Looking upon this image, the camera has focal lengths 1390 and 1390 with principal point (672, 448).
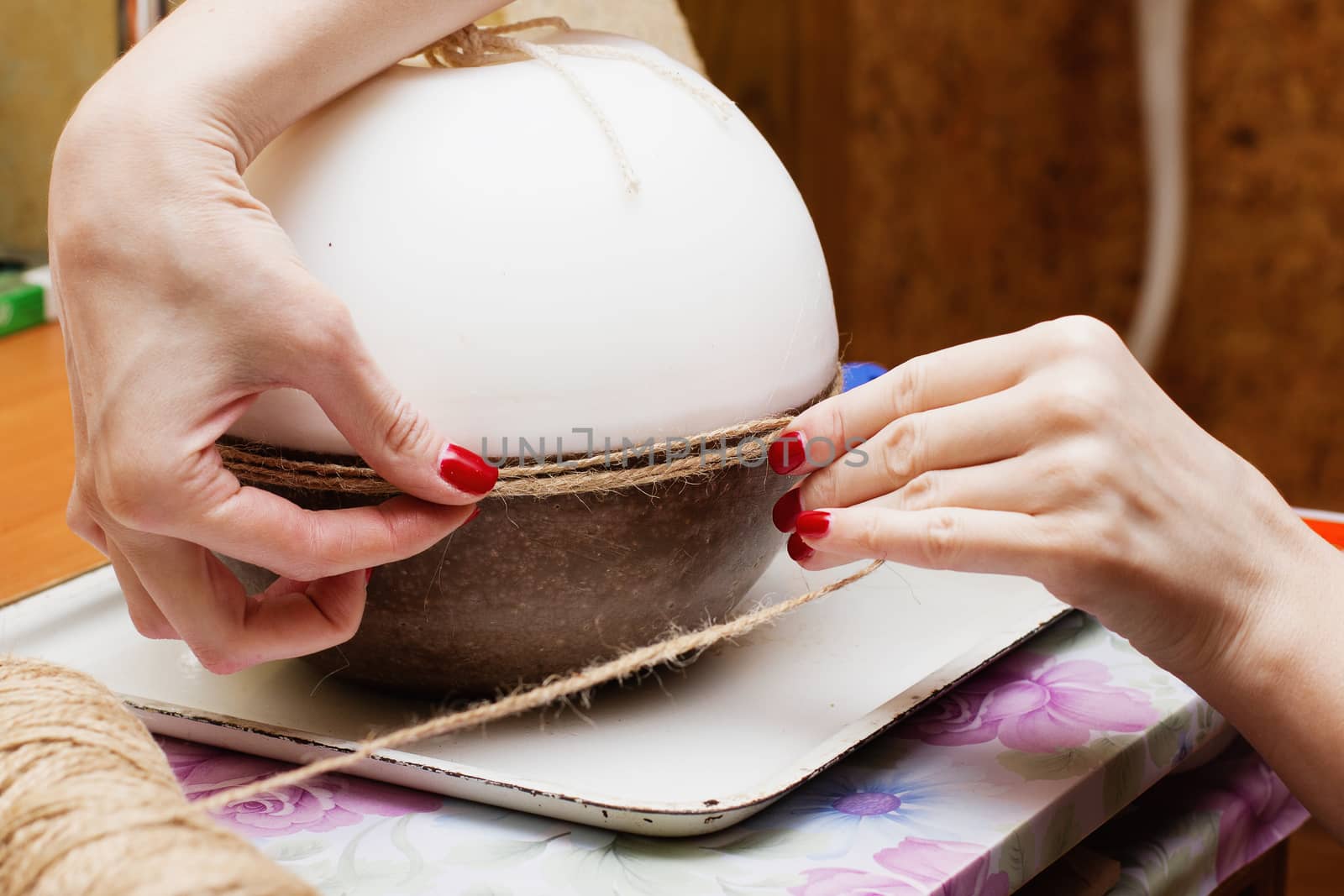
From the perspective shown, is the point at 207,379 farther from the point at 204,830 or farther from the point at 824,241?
the point at 824,241

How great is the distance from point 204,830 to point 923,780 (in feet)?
1.01

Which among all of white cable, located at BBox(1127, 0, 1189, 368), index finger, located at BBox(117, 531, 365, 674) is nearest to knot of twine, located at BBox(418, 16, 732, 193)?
index finger, located at BBox(117, 531, 365, 674)

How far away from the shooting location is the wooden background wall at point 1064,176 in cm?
175

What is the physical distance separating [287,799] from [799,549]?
0.25 m

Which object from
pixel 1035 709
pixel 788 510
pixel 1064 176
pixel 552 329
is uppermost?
pixel 552 329

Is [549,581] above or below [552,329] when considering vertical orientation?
below

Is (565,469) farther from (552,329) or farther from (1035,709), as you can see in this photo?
(1035,709)

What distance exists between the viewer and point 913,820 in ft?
1.88

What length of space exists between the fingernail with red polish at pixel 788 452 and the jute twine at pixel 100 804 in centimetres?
13

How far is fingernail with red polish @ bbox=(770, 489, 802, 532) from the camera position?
2.07ft

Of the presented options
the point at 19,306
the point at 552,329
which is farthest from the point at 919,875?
the point at 19,306

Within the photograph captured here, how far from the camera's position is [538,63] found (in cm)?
62

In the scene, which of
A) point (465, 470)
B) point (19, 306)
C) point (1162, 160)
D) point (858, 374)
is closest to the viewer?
point (465, 470)

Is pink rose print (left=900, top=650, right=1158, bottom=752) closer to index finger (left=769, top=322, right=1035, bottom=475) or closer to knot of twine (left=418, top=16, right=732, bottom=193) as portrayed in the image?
index finger (left=769, top=322, right=1035, bottom=475)
